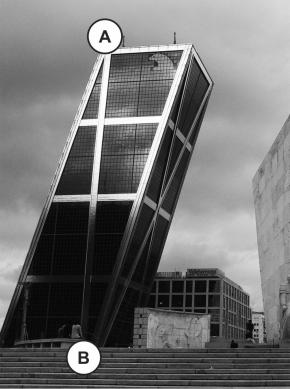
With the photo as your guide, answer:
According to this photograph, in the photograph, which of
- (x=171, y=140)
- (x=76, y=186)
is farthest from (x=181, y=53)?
(x=76, y=186)

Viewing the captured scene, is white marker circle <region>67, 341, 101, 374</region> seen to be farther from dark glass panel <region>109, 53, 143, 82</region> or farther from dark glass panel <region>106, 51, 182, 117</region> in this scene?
dark glass panel <region>109, 53, 143, 82</region>

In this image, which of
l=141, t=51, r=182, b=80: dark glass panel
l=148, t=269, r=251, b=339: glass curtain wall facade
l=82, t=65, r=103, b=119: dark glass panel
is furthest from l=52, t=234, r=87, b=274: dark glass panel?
l=148, t=269, r=251, b=339: glass curtain wall facade

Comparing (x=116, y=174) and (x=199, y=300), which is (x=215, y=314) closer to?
(x=199, y=300)

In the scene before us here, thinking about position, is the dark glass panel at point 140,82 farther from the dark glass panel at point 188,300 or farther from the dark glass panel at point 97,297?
the dark glass panel at point 188,300

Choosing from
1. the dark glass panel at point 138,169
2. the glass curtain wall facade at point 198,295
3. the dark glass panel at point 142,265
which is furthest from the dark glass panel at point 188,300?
the dark glass panel at point 138,169

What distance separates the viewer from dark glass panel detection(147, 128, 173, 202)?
71.6 m

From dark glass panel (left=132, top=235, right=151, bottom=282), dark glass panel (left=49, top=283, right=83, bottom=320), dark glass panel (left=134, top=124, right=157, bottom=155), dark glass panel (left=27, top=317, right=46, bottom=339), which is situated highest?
dark glass panel (left=134, top=124, right=157, bottom=155)

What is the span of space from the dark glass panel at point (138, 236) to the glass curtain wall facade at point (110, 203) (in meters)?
0.10

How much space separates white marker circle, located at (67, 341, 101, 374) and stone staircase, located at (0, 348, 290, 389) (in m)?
6.06

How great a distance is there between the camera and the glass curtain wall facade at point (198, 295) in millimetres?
122125

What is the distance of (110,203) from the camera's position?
72.1m

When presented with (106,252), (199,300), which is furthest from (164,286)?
(106,252)

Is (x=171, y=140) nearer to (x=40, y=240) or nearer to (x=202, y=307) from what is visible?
(x=40, y=240)

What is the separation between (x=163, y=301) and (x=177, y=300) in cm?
249
